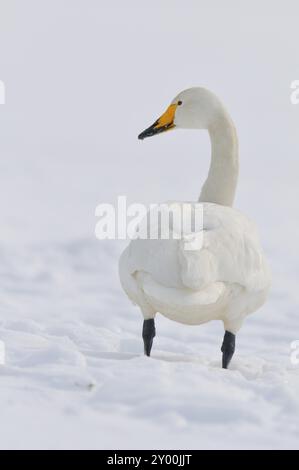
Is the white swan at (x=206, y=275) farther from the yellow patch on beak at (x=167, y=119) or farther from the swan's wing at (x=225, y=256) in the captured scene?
the yellow patch on beak at (x=167, y=119)

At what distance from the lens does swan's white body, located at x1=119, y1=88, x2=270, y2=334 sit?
21.1 ft

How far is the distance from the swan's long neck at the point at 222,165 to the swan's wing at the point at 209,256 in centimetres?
84

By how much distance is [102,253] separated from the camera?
1522cm

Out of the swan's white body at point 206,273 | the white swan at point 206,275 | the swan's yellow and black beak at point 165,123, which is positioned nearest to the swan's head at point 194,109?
the swan's yellow and black beak at point 165,123

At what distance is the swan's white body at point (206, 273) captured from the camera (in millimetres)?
6426

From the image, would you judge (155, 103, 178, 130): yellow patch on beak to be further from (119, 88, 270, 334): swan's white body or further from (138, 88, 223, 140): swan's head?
(119, 88, 270, 334): swan's white body

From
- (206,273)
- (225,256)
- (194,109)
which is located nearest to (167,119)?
(194,109)

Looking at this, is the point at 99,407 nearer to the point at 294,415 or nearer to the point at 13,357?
the point at 294,415
